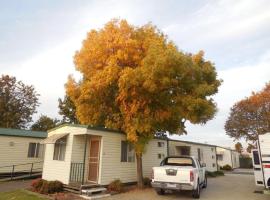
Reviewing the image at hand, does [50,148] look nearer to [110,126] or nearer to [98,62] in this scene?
[110,126]

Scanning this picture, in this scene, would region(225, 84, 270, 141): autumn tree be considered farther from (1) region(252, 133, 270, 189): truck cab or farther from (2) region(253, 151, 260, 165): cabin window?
(1) region(252, 133, 270, 189): truck cab

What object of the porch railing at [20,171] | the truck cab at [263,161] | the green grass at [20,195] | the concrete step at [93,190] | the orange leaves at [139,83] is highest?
the orange leaves at [139,83]

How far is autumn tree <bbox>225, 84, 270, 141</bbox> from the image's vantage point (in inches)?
1367

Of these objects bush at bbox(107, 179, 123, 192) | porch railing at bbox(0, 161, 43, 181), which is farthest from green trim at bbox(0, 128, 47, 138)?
bush at bbox(107, 179, 123, 192)

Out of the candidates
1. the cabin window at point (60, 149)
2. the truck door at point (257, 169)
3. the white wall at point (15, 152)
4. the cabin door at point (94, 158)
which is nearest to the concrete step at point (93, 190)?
the cabin door at point (94, 158)

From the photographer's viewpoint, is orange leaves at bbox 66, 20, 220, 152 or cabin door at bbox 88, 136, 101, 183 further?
cabin door at bbox 88, 136, 101, 183

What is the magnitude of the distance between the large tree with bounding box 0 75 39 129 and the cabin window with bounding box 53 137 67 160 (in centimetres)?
2509

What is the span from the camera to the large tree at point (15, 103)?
3734cm

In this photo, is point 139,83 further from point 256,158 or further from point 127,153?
point 256,158

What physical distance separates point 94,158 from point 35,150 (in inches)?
366

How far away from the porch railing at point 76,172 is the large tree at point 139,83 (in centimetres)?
318

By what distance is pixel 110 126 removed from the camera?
52.4ft

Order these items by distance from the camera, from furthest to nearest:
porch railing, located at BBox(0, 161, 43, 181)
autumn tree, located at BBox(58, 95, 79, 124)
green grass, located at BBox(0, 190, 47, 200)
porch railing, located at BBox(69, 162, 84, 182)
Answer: autumn tree, located at BBox(58, 95, 79, 124)
porch railing, located at BBox(0, 161, 43, 181)
porch railing, located at BBox(69, 162, 84, 182)
green grass, located at BBox(0, 190, 47, 200)

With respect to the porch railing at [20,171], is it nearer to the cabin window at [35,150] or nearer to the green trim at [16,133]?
the cabin window at [35,150]
